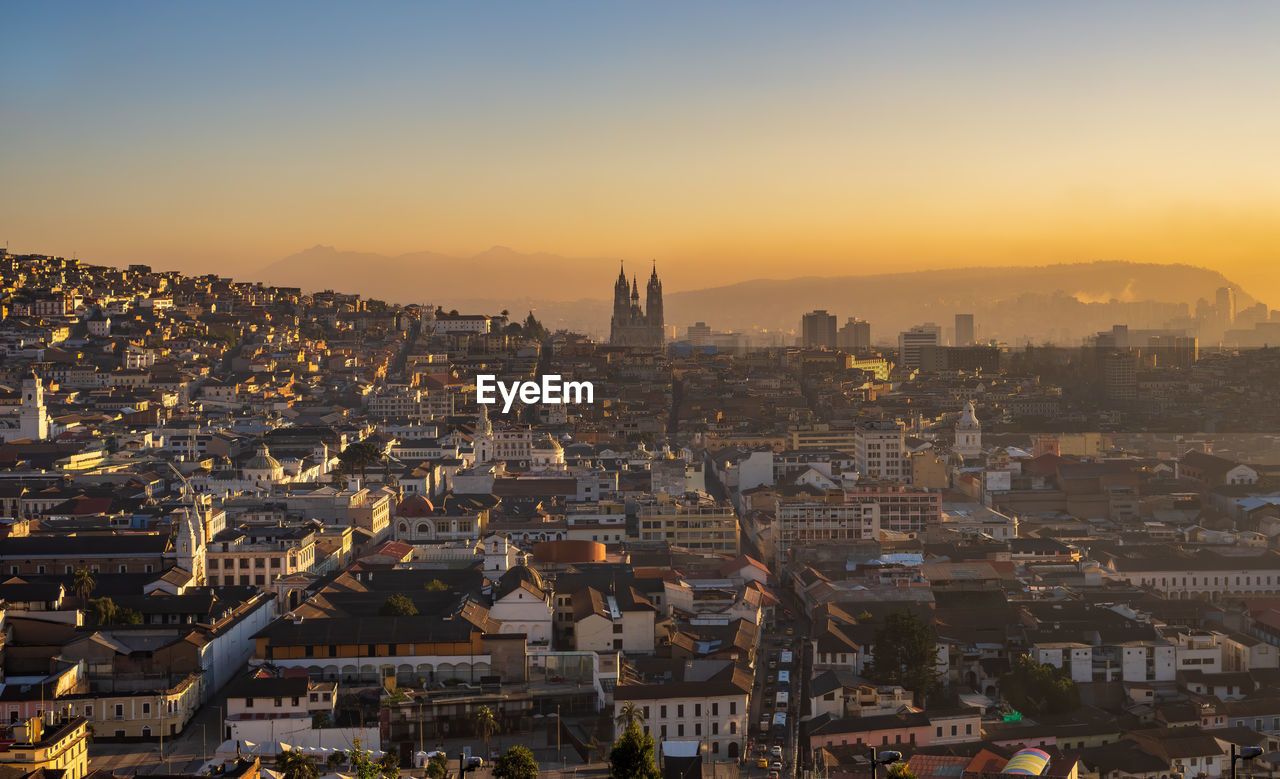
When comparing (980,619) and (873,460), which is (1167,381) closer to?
(873,460)

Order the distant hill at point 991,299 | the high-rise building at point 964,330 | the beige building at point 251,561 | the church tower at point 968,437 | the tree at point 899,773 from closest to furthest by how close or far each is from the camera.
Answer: the tree at point 899,773, the beige building at point 251,561, the church tower at point 968,437, the high-rise building at point 964,330, the distant hill at point 991,299

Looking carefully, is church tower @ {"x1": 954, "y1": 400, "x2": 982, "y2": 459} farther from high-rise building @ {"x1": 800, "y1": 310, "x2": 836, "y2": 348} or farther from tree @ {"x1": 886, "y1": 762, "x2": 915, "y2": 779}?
high-rise building @ {"x1": 800, "y1": 310, "x2": 836, "y2": 348}

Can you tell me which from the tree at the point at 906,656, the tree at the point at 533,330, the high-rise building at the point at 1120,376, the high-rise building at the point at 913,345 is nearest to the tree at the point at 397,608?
the tree at the point at 906,656

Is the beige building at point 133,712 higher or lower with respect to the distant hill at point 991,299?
lower

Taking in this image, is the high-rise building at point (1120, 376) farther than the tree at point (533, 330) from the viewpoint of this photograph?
No

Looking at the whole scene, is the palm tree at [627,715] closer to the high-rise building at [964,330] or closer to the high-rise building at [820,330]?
the high-rise building at [820,330]

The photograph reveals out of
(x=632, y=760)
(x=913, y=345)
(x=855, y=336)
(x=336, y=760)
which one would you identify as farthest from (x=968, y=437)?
(x=855, y=336)
